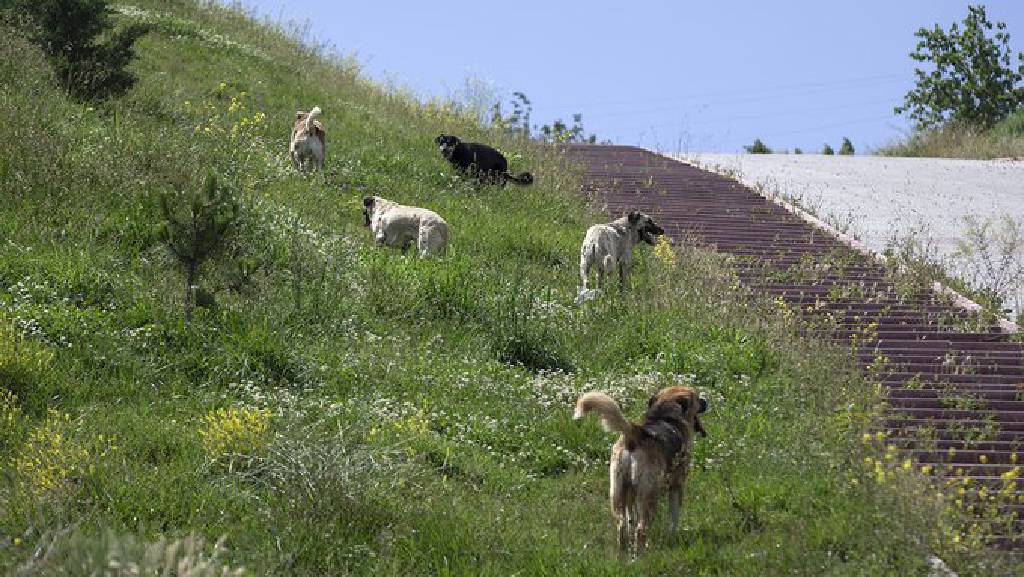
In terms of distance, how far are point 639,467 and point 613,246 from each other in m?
7.12

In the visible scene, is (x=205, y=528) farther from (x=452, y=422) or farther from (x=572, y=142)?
(x=572, y=142)

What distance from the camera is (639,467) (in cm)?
875

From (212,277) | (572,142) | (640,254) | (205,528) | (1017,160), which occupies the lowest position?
(205,528)

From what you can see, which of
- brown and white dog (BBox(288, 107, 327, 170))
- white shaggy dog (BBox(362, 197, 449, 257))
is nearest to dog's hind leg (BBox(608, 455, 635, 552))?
white shaggy dog (BBox(362, 197, 449, 257))

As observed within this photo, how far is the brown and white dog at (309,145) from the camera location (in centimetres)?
1952

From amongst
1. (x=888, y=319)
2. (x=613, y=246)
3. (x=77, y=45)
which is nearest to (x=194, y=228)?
(x=613, y=246)

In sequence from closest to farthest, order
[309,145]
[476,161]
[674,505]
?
1. [674,505]
2. [309,145]
3. [476,161]

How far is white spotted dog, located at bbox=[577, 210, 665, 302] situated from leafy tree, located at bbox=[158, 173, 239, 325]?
449 centimetres

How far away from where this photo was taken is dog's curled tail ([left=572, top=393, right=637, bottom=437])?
845 cm

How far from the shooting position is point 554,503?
400 inches

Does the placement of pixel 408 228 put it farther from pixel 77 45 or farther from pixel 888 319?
pixel 77 45

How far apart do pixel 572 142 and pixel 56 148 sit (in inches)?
588

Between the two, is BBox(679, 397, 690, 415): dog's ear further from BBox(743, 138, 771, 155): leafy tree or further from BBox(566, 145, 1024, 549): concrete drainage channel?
BBox(743, 138, 771, 155): leafy tree

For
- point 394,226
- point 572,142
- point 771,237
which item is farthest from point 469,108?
point 394,226
